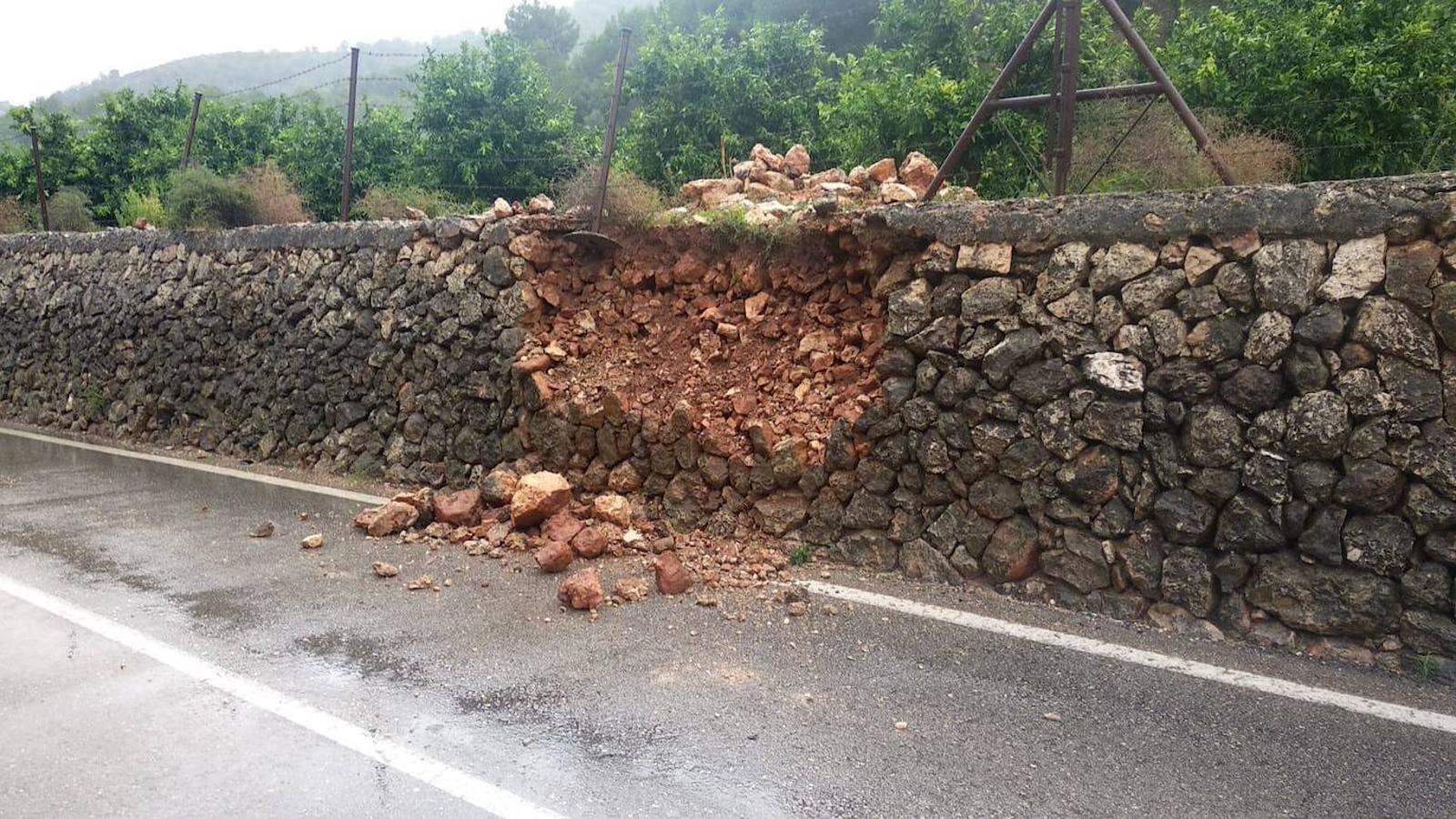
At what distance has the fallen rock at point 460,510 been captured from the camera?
736 centimetres

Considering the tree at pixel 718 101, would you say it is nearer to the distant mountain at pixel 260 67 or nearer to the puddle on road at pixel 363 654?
the puddle on road at pixel 363 654

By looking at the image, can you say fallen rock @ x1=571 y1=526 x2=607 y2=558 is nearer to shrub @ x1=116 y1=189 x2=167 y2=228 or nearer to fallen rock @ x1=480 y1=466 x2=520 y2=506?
fallen rock @ x1=480 y1=466 x2=520 y2=506

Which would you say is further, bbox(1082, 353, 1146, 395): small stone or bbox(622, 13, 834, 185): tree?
bbox(622, 13, 834, 185): tree

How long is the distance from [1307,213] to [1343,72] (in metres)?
3.42

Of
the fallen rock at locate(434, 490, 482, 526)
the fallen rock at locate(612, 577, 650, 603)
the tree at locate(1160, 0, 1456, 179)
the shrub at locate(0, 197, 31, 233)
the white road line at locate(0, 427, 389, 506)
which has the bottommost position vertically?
the white road line at locate(0, 427, 389, 506)

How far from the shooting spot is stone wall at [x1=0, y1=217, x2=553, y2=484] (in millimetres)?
8969

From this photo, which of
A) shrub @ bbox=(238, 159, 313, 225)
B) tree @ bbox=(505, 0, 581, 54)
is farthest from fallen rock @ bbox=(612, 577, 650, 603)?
tree @ bbox=(505, 0, 581, 54)

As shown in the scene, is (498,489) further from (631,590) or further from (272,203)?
(272,203)

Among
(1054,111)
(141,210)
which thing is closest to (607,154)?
(1054,111)

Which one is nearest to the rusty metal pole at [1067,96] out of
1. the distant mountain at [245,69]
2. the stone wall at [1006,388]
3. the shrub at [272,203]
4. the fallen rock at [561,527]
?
the stone wall at [1006,388]

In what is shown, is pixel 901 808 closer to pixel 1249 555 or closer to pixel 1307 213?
pixel 1249 555

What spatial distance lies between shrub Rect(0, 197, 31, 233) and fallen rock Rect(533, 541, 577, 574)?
16.5 m

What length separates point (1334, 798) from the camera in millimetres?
3623

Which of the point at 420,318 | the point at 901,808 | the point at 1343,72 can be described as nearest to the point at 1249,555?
the point at 901,808
